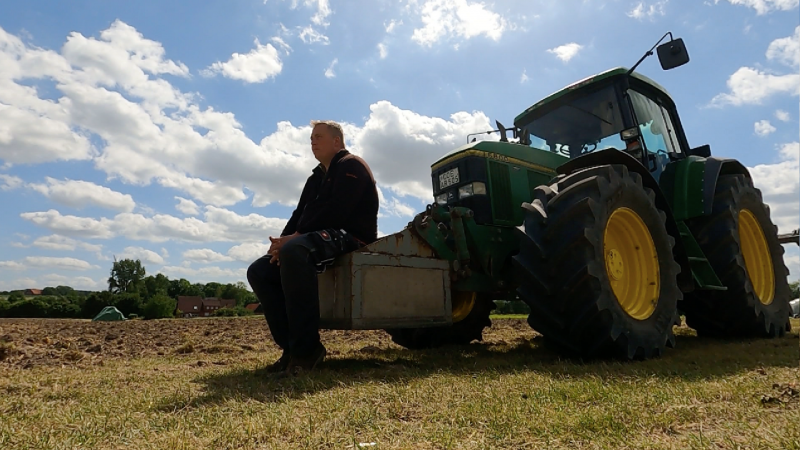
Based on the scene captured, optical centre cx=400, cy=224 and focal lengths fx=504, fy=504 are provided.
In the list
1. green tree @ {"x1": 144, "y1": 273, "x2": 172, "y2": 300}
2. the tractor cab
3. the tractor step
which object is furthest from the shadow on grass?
green tree @ {"x1": 144, "y1": 273, "x2": 172, "y2": 300}

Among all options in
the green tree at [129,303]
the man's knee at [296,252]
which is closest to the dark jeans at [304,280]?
the man's knee at [296,252]

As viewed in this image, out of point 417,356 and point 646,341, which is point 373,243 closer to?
point 417,356

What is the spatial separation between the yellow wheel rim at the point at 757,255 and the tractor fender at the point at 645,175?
6.75 ft

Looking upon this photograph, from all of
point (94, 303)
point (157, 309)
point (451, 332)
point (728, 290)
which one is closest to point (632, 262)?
point (728, 290)

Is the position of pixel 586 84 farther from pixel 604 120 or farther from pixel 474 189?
pixel 474 189

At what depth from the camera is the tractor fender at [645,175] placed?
4.14 m

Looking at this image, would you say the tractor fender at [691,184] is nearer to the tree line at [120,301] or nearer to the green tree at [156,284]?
the tree line at [120,301]

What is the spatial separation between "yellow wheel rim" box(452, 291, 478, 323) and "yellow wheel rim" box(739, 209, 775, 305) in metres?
3.40

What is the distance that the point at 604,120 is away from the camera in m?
5.19

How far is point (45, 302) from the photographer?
39094 millimetres

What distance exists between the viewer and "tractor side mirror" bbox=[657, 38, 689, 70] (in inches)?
181

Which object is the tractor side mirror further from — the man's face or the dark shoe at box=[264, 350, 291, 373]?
the dark shoe at box=[264, 350, 291, 373]

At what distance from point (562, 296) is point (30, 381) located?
330 cm

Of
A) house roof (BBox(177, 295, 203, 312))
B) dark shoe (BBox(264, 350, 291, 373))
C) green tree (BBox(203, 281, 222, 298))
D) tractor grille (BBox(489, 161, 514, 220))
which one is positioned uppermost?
green tree (BBox(203, 281, 222, 298))
